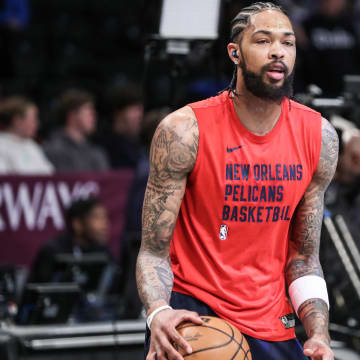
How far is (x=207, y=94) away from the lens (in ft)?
21.1

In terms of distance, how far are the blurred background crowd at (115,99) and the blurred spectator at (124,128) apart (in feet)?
0.04

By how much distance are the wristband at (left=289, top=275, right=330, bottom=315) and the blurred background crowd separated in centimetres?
154

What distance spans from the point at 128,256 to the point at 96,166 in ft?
Result: 7.83

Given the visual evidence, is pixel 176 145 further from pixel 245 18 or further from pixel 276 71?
pixel 245 18

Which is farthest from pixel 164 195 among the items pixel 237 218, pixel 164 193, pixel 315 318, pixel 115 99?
pixel 115 99

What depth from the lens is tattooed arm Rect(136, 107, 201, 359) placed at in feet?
10.4

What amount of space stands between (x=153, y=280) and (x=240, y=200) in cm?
47

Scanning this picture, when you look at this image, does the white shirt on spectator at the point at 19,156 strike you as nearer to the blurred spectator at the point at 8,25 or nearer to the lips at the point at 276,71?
the blurred spectator at the point at 8,25

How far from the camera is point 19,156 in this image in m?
8.27

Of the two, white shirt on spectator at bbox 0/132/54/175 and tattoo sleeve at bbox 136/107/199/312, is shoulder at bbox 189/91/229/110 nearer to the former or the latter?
tattoo sleeve at bbox 136/107/199/312

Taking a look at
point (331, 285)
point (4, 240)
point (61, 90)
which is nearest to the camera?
point (331, 285)

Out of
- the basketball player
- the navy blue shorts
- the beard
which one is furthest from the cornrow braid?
the navy blue shorts

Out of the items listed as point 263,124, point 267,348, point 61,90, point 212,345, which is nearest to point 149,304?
point 212,345

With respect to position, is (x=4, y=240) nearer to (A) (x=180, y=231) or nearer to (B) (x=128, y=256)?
(B) (x=128, y=256)
